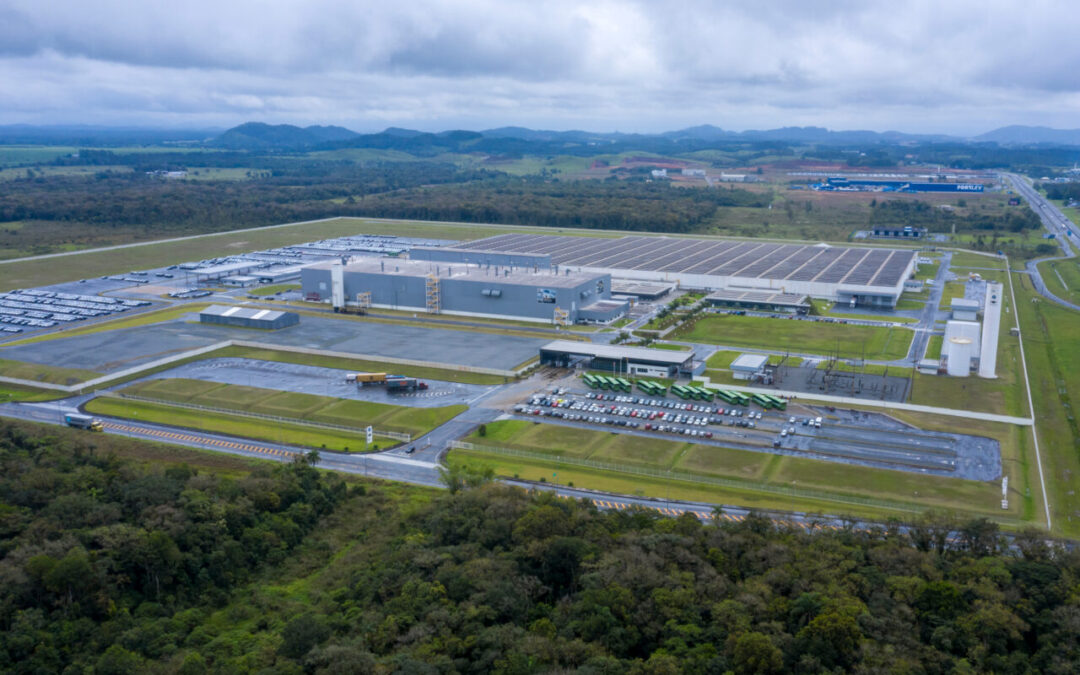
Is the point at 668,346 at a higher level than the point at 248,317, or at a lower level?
lower

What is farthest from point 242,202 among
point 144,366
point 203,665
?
point 203,665

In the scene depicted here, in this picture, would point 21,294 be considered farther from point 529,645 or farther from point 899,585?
point 899,585

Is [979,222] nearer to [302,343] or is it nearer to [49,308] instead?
[302,343]

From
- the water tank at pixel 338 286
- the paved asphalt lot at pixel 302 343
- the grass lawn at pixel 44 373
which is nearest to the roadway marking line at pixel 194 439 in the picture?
the grass lawn at pixel 44 373

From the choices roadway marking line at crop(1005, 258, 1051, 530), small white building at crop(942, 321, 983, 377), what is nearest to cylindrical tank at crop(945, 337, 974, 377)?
small white building at crop(942, 321, 983, 377)

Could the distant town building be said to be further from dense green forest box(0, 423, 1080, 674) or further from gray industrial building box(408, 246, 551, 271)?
dense green forest box(0, 423, 1080, 674)

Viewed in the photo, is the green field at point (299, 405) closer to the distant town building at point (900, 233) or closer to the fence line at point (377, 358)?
the fence line at point (377, 358)

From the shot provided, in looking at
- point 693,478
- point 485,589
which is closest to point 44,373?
point 485,589
